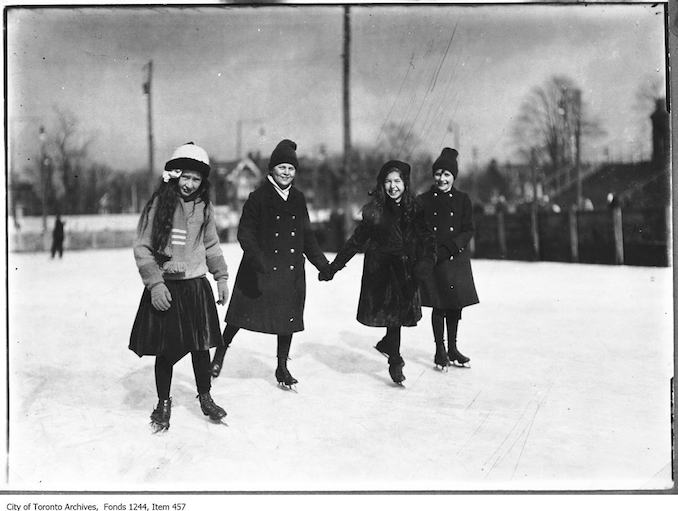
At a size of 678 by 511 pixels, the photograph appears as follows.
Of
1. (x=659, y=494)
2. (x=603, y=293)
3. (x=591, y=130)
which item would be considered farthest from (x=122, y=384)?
(x=603, y=293)

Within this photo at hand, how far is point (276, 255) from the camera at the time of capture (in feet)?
13.1

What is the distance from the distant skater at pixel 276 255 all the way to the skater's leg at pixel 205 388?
1.69 feet

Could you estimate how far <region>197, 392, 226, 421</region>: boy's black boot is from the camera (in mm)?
3551

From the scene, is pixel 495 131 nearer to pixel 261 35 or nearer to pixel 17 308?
pixel 261 35

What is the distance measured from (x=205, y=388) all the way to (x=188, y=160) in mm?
1314

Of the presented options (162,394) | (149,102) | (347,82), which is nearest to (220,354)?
(162,394)

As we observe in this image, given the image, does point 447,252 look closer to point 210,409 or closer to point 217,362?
point 217,362

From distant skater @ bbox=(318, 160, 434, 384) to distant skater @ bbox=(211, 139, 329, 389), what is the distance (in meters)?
0.24

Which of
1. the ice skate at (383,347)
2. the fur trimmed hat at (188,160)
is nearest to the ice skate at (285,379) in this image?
the ice skate at (383,347)

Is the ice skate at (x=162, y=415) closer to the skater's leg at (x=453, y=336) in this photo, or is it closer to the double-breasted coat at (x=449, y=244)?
the double-breasted coat at (x=449, y=244)

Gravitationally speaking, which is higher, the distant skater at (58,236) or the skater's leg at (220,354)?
the distant skater at (58,236)

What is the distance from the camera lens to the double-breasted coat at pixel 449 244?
14.7 ft

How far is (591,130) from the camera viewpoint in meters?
5.36

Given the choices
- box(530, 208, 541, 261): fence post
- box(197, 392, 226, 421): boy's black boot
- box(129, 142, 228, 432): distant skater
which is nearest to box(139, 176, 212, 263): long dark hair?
box(129, 142, 228, 432): distant skater
